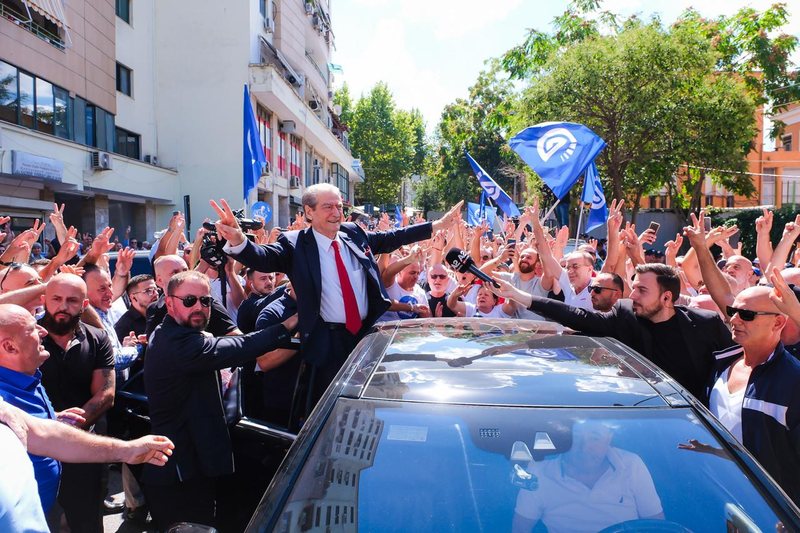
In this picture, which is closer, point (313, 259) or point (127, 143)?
point (313, 259)

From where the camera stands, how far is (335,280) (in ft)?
13.0

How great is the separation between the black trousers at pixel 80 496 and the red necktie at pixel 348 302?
1.63 m

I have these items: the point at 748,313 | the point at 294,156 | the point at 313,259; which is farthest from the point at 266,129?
the point at 748,313

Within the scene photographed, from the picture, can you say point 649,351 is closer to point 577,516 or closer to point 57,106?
point 577,516

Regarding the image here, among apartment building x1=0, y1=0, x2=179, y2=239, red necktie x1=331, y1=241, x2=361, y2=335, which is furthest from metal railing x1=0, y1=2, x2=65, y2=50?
red necktie x1=331, y1=241, x2=361, y2=335

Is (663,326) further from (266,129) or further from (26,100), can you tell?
Answer: (266,129)

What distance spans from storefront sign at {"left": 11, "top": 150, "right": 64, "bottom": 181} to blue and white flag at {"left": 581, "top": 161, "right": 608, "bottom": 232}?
481 inches

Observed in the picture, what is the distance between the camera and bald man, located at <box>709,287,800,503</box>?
264cm

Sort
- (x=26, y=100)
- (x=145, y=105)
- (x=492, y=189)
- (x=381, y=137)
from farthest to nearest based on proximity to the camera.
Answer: (x=381, y=137) → (x=145, y=105) → (x=26, y=100) → (x=492, y=189)

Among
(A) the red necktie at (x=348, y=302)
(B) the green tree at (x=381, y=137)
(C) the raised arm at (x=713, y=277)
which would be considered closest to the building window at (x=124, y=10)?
(A) the red necktie at (x=348, y=302)

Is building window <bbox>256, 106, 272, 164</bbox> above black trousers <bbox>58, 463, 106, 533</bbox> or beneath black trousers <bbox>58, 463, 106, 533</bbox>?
above

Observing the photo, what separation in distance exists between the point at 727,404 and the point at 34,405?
3093mm

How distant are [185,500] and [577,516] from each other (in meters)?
2.12

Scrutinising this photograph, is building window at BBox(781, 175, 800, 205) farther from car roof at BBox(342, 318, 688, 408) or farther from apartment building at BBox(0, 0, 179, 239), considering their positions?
car roof at BBox(342, 318, 688, 408)
